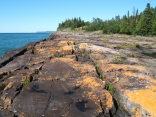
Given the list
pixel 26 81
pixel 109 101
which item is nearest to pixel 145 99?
pixel 109 101

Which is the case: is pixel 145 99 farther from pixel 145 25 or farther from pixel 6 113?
pixel 145 25

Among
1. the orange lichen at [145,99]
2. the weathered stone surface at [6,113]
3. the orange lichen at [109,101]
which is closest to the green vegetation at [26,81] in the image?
the weathered stone surface at [6,113]

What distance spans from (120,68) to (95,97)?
124 inches

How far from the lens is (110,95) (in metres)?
5.63

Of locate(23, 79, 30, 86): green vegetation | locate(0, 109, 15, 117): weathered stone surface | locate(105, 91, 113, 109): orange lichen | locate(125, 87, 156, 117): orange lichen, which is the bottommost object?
locate(105, 91, 113, 109): orange lichen

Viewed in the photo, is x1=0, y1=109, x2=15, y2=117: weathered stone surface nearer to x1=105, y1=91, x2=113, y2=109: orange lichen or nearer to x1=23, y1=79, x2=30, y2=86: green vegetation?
x1=23, y1=79, x2=30, y2=86: green vegetation

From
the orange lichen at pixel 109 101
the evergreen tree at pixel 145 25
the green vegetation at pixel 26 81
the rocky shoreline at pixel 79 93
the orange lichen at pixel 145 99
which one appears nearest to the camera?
the orange lichen at pixel 145 99

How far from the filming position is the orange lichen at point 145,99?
4574 millimetres

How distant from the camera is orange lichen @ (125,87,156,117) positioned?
4.57 meters

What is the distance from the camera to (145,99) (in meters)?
5.06

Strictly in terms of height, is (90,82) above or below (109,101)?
above

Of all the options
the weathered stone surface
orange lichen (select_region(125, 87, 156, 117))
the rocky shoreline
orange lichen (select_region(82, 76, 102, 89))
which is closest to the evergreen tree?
the rocky shoreline

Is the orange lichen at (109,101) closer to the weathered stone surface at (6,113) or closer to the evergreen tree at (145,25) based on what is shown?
the weathered stone surface at (6,113)

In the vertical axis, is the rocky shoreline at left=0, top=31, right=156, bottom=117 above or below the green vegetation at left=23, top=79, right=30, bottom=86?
below
